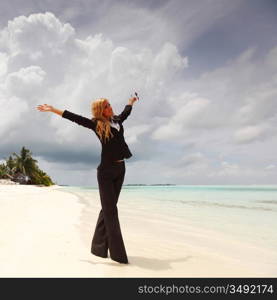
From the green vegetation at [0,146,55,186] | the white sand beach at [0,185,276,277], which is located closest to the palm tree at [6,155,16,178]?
the green vegetation at [0,146,55,186]

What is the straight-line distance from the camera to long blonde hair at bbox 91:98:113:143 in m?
4.12

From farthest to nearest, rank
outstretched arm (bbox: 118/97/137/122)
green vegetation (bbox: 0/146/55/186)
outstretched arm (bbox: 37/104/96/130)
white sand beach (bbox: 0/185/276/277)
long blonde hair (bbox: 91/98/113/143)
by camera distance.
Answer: green vegetation (bbox: 0/146/55/186)
outstretched arm (bbox: 118/97/137/122)
long blonde hair (bbox: 91/98/113/143)
outstretched arm (bbox: 37/104/96/130)
white sand beach (bbox: 0/185/276/277)

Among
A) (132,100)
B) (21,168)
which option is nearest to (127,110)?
(132,100)

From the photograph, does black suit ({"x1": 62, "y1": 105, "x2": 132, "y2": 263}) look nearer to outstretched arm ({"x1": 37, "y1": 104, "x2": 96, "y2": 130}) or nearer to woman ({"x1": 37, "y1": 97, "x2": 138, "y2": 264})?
woman ({"x1": 37, "y1": 97, "x2": 138, "y2": 264})

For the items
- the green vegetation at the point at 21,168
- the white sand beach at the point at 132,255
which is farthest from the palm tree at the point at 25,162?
the white sand beach at the point at 132,255

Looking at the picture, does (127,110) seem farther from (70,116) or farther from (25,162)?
(25,162)

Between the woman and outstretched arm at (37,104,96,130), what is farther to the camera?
the woman

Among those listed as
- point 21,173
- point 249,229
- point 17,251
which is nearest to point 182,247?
point 17,251

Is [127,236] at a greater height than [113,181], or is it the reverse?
[113,181]

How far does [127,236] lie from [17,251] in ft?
8.66

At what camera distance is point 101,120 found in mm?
4148
